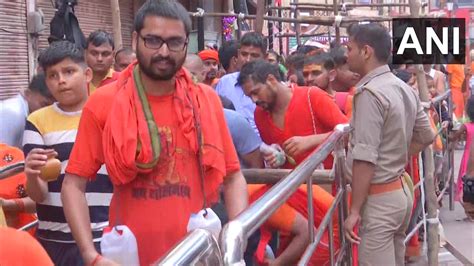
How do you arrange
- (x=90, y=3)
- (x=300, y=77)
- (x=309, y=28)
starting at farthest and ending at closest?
(x=309, y=28) → (x=90, y=3) → (x=300, y=77)

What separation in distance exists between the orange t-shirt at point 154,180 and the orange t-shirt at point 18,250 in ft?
2.71

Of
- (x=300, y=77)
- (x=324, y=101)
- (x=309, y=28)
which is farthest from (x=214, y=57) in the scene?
(x=309, y=28)

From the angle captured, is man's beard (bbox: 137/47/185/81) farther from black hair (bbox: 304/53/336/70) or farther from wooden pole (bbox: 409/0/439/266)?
wooden pole (bbox: 409/0/439/266)

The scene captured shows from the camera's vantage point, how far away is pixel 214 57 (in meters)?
6.66

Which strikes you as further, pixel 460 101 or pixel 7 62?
pixel 460 101

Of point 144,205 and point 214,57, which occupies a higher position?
point 214,57

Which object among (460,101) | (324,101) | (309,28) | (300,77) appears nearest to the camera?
(324,101)

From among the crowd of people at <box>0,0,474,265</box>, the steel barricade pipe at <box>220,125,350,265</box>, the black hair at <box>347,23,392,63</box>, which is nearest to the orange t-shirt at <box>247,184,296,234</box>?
the crowd of people at <box>0,0,474,265</box>

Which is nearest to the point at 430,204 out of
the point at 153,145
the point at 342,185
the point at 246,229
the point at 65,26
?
the point at 342,185

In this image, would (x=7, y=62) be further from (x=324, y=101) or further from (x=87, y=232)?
(x=87, y=232)

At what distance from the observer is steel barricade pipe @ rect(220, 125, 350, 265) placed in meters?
1.62

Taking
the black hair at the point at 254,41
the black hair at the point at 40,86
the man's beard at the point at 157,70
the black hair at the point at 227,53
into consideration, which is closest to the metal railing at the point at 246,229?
the man's beard at the point at 157,70

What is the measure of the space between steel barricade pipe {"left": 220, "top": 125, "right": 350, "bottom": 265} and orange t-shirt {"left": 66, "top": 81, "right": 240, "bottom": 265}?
15.8 inches

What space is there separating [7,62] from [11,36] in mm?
297
